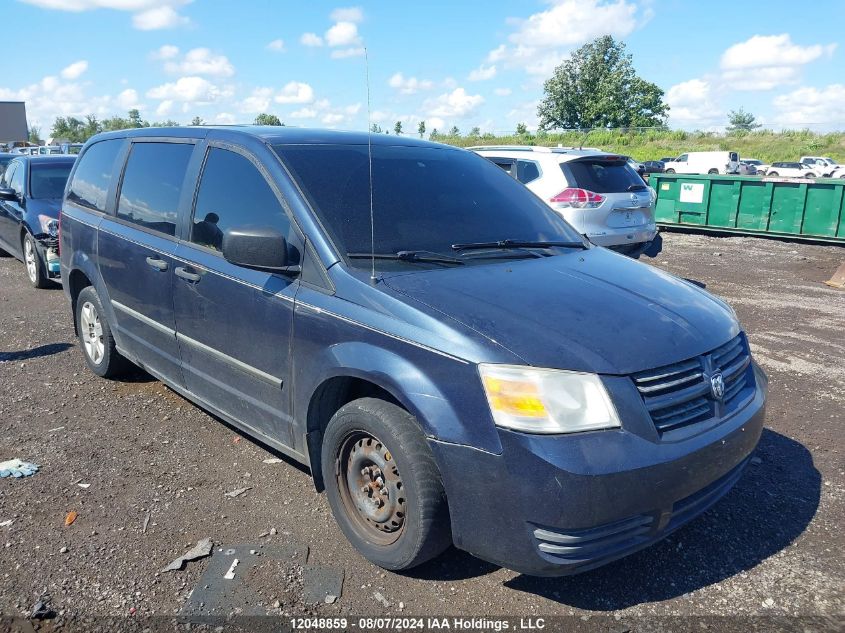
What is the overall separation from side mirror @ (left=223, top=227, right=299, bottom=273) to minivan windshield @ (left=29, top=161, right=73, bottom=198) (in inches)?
288

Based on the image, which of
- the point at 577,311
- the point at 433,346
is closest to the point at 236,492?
the point at 433,346

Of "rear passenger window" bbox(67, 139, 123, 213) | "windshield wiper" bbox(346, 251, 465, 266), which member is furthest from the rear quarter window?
"windshield wiper" bbox(346, 251, 465, 266)

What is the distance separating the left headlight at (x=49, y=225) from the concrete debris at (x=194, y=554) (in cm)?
672

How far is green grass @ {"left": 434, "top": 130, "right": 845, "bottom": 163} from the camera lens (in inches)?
1889

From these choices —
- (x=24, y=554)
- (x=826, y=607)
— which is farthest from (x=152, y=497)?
(x=826, y=607)

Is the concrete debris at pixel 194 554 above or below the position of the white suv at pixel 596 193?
below

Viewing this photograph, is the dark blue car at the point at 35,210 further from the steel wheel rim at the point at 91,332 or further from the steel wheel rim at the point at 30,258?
the steel wheel rim at the point at 91,332

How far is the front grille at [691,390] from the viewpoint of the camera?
8.36ft

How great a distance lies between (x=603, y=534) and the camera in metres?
2.44

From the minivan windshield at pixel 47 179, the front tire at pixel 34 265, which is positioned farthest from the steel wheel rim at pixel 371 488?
the minivan windshield at pixel 47 179

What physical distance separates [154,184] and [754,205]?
45.2 ft

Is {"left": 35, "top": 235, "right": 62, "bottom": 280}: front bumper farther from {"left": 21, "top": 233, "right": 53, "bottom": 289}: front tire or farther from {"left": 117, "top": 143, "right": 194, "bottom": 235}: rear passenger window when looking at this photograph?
{"left": 117, "top": 143, "right": 194, "bottom": 235}: rear passenger window

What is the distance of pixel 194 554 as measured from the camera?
3.09m

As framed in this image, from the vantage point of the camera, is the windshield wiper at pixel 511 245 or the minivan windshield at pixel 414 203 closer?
the minivan windshield at pixel 414 203
